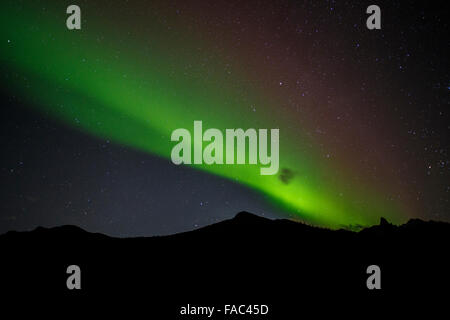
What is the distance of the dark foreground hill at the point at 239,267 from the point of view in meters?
15.7

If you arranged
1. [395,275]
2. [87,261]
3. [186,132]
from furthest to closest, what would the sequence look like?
[87,261], [395,275], [186,132]

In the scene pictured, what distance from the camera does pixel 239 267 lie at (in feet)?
72.0

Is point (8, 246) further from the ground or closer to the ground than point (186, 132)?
closer to the ground

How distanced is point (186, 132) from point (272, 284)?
11.7 m

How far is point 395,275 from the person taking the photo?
60.0ft

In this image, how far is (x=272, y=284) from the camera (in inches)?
722

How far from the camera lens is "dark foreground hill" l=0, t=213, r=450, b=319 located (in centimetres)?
1568
